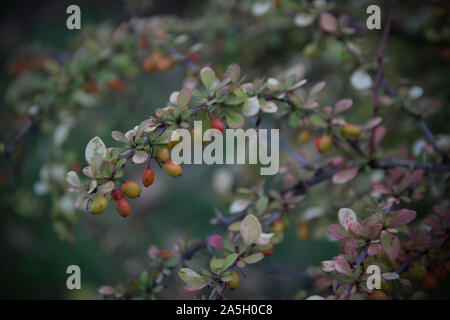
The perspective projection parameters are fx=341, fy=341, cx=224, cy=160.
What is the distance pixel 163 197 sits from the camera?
2379mm

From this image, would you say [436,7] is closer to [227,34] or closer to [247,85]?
[227,34]

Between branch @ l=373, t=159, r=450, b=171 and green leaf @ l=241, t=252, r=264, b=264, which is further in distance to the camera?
branch @ l=373, t=159, r=450, b=171

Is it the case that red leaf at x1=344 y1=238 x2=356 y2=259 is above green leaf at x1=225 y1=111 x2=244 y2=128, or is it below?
below

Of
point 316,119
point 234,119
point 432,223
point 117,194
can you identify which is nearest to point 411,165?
point 432,223

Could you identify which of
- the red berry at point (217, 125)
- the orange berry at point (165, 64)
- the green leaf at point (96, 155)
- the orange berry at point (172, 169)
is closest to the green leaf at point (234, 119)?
the red berry at point (217, 125)

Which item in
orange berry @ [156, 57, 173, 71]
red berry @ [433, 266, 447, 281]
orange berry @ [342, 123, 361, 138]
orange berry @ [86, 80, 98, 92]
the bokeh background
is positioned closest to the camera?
red berry @ [433, 266, 447, 281]

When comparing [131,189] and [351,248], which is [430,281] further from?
[131,189]

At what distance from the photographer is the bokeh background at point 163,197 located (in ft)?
4.61

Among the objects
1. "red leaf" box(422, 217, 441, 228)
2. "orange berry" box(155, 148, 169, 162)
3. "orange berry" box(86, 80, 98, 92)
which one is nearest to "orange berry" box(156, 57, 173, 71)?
"orange berry" box(86, 80, 98, 92)

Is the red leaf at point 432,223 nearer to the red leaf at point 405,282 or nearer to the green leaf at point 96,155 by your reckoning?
the red leaf at point 405,282

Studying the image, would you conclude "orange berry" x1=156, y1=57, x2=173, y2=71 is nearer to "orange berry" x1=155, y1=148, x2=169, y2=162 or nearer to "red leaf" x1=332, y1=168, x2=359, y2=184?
"orange berry" x1=155, y1=148, x2=169, y2=162

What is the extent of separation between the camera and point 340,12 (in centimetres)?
154

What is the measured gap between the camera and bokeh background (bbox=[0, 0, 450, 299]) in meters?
1.41

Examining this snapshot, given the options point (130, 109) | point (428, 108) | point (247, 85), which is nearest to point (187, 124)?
point (247, 85)
